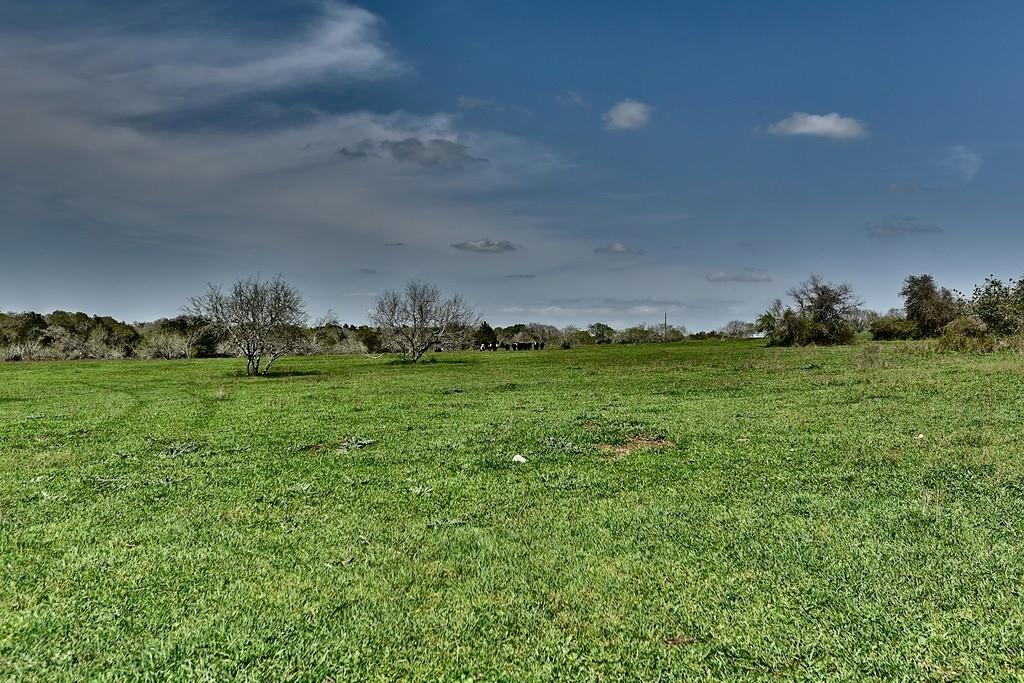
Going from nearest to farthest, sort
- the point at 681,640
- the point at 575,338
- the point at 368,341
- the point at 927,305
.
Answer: the point at 681,640, the point at 927,305, the point at 368,341, the point at 575,338

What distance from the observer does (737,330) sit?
98.6 metres

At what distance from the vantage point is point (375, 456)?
907 centimetres

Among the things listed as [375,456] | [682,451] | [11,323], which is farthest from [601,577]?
[11,323]

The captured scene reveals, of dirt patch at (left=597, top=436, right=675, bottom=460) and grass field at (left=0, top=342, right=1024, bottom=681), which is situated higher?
dirt patch at (left=597, top=436, right=675, bottom=460)

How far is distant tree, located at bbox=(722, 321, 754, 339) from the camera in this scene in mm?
93231

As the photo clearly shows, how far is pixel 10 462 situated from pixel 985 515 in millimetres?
12999

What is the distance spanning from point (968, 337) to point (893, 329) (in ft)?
100

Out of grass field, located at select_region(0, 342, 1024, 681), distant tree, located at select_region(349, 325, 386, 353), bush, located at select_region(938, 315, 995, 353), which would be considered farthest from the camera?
distant tree, located at select_region(349, 325, 386, 353)

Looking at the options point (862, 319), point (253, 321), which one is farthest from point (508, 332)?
point (253, 321)

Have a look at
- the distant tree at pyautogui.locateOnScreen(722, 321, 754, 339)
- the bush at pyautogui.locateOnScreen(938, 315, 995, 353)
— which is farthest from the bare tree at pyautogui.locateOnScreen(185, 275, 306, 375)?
the distant tree at pyautogui.locateOnScreen(722, 321, 754, 339)

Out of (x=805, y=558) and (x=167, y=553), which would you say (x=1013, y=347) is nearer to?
(x=805, y=558)

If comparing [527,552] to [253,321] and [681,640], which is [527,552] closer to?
[681,640]

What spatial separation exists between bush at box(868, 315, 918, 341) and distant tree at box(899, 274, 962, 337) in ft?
1.86

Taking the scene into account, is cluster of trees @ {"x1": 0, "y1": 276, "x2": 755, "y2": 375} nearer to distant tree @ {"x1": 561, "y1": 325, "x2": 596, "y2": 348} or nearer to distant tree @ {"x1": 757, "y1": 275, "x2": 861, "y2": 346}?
distant tree @ {"x1": 561, "y1": 325, "x2": 596, "y2": 348}
